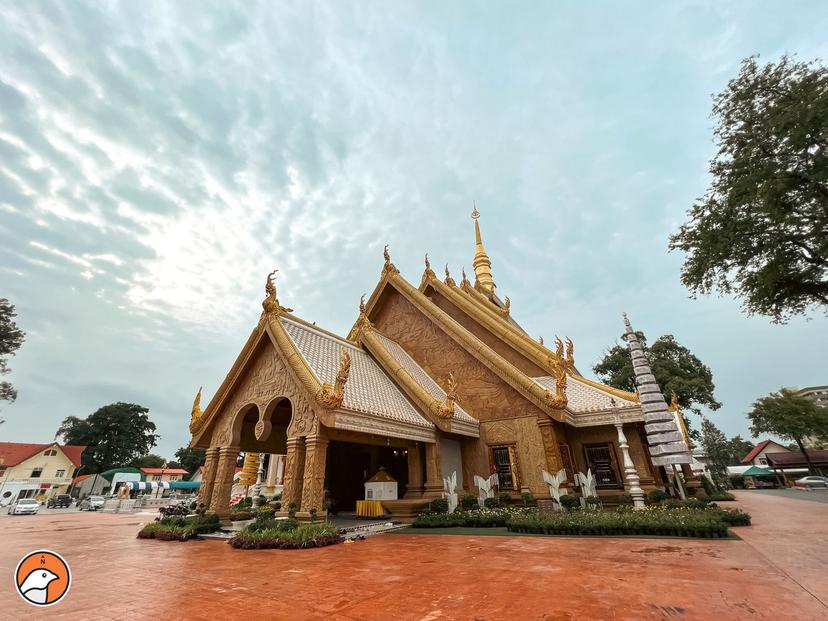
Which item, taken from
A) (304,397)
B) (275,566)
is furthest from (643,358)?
(275,566)

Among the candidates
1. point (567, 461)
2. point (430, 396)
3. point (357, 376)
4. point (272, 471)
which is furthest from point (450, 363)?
point (272, 471)

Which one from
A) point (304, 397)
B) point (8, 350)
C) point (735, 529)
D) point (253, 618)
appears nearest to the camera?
point (253, 618)

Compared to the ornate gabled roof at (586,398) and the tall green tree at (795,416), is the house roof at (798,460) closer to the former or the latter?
the tall green tree at (795,416)

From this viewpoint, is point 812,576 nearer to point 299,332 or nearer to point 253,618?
point 253,618

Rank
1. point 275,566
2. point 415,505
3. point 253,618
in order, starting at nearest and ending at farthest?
point 253,618
point 275,566
point 415,505

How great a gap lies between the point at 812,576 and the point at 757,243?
39.6 ft

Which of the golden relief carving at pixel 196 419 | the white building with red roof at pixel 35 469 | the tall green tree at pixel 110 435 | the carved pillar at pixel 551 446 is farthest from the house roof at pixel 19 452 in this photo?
the carved pillar at pixel 551 446

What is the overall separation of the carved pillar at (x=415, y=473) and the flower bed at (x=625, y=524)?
356 centimetres

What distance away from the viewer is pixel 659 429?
1199 centimetres

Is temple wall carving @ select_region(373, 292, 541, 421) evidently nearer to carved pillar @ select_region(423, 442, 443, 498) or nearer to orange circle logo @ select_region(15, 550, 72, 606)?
carved pillar @ select_region(423, 442, 443, 498)

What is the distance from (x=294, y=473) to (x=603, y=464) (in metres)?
10.8

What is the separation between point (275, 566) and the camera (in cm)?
668

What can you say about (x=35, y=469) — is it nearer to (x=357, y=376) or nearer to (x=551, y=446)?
(x=357, y=376)

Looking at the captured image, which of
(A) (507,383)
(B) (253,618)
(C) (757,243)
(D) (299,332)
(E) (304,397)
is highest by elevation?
(C) (757,243)
